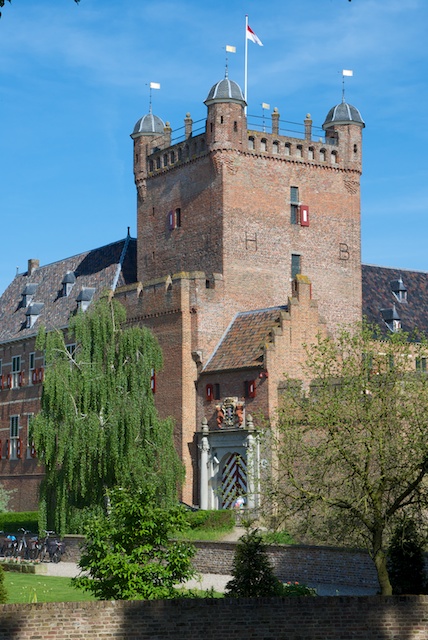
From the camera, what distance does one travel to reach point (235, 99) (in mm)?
43875

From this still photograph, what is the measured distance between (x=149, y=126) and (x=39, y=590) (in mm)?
24809

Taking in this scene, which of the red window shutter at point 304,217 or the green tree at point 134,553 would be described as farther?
the red window shutter at point 304,217

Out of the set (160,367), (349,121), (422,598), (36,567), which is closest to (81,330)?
(160,367)

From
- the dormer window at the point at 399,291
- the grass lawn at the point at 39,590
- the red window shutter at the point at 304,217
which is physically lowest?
the grass lawn at the point at 39,590

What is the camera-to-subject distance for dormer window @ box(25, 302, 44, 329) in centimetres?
5300

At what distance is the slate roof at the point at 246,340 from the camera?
40562 millimetres

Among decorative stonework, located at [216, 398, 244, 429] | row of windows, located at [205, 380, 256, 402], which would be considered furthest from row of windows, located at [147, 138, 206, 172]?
decorative stonework, located at [216, 398, 244, 429]

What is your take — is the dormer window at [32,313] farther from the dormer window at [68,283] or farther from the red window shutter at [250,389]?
the red window shutter at [250,389]

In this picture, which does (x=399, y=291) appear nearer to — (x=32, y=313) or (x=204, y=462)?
(x=204, y=462)

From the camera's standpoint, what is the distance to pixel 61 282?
52.8 meters

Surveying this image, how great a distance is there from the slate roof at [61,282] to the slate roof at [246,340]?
247 inches

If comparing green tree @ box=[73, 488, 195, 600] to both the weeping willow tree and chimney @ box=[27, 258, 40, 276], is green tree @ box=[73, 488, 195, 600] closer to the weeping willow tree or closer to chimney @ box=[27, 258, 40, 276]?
the weeping willow tree

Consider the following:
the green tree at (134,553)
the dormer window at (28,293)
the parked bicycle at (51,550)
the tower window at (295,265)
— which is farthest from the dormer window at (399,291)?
the green tree at (134,553)

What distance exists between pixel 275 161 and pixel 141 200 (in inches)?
239
